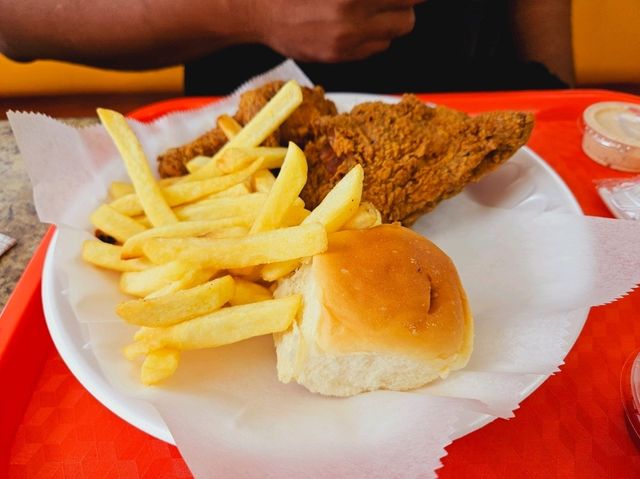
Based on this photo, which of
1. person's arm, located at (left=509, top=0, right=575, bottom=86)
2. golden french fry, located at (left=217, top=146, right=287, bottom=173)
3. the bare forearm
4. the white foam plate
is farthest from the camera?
person's arm, located at (left=509, top=0, right=575, bottom=86)

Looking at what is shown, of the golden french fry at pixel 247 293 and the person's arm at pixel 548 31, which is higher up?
the golden french fry at pixel 247 293

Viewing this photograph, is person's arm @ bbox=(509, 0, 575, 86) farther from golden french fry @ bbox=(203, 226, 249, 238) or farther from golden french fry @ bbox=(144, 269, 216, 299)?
golden french fry @ bbox=(144, 269, 216, 299)

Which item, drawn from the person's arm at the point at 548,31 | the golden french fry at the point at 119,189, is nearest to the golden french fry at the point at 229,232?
the golden french fry at the point at 119,189

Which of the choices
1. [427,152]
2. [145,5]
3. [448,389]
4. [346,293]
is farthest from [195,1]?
[448,389]

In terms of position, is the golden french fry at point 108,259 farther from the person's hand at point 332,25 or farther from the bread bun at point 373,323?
the person's hand at point 332,25

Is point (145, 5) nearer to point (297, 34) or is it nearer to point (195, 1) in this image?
point (195, 1)

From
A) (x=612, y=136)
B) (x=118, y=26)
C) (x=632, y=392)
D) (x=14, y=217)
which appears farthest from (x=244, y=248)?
(x=612, y=136)

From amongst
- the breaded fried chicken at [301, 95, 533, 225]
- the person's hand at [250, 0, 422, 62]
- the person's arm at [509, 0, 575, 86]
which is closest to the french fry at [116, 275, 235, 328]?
the breaded fried chicken at [301, 95, 533, 225]
